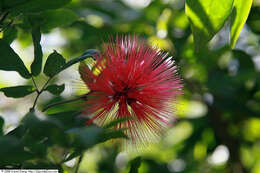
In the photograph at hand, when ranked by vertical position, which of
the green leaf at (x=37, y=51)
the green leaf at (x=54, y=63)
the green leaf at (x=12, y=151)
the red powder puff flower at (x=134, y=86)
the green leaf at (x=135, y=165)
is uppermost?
the green leaf at (x=37, y=51)

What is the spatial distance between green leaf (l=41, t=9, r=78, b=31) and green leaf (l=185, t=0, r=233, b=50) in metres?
0.72

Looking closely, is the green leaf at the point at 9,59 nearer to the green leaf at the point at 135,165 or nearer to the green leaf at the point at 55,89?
the green leaf at the point at 55,89

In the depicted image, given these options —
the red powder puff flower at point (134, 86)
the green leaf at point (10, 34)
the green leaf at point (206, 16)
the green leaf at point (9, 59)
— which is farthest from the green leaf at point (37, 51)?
the green leaf at point (206, 16)

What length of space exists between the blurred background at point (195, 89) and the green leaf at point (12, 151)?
1.66 meters

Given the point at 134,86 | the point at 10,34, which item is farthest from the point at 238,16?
the point at 10,34

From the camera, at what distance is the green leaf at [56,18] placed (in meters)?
2.03

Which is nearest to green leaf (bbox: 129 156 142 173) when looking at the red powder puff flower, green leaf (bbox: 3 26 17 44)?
the red powder puff flower

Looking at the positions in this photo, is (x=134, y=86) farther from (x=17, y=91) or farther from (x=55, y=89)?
(x=17, y=91)

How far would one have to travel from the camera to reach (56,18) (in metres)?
2.05

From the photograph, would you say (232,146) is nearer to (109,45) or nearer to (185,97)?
(185,97)

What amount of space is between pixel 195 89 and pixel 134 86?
69.0 inches

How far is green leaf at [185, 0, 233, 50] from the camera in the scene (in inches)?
62.6

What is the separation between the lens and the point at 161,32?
130 inches

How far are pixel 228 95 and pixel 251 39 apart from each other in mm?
657
